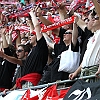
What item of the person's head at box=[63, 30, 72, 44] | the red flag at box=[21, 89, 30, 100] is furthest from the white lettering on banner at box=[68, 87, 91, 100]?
the person's head at box=[63, 30, 72, 44]

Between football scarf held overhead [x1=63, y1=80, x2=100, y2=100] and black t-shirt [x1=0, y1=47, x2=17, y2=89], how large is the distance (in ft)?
9.08

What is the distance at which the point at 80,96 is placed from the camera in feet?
13.8

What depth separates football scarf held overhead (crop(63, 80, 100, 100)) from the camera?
3.96 metres

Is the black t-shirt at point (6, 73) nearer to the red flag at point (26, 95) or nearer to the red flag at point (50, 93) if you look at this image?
the red flag at point (26, 95)

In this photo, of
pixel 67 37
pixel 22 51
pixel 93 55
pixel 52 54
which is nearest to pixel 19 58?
pixel 22 51

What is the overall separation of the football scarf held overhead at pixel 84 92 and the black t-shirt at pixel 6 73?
2766 mm

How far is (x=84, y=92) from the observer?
419cm

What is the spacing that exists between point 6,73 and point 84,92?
319cm

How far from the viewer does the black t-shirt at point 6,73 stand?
7.06 meters

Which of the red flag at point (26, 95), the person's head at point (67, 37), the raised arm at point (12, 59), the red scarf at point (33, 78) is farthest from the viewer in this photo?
the raised arm at point (12, 59)

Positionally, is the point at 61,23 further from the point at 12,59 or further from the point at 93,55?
the point at 93,55

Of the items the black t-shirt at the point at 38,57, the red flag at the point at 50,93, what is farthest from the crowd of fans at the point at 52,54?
the red flag at the point at 50,93

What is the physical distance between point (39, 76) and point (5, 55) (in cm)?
96

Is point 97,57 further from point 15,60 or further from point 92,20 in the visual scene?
point 15,60
